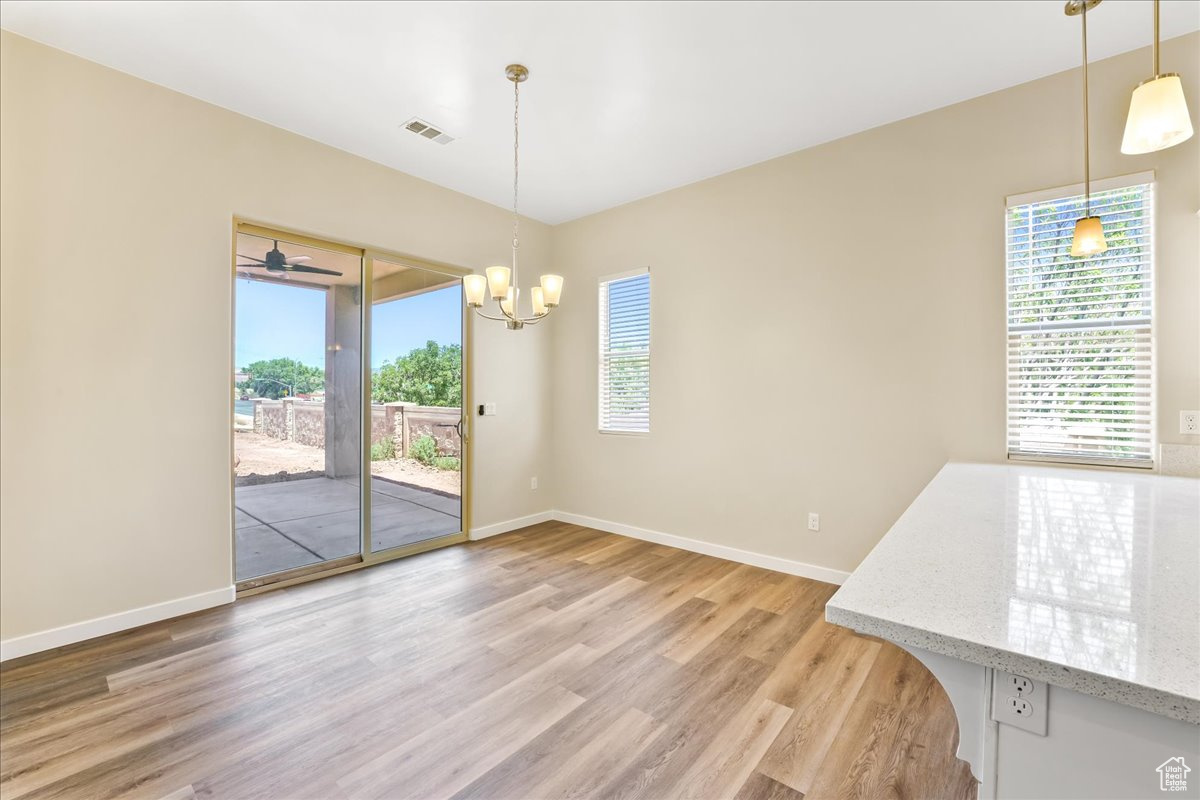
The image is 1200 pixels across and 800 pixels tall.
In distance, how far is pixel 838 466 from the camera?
3.43 meters

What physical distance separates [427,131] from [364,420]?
7.02 feet

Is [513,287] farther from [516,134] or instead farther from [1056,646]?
[1056,646]

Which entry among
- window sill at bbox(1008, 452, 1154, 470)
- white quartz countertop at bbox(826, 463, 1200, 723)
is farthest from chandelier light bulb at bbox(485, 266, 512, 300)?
window sill at bbox(1008, 452, 1154, 470)

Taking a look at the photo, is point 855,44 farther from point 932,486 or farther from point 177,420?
point 177,420

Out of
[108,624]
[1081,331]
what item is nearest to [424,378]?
[108,624]

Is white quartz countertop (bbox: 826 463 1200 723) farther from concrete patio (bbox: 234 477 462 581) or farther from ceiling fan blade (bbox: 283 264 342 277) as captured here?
ceiling fan blade (bbox: 283 264 342 277)

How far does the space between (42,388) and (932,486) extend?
14.2ft

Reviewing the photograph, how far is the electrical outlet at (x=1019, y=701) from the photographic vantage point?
0.74 m

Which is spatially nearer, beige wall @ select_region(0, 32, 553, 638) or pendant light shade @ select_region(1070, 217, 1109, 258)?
pendant light shade @ select_region(1070, 217, 1109, 258)

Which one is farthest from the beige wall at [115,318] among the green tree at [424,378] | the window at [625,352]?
the window at [625,352]

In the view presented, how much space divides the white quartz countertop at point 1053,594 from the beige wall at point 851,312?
1442 mm

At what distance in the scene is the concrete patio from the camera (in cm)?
334

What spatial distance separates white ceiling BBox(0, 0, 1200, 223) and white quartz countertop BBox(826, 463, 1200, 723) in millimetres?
2294

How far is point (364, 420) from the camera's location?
12.6 feet
